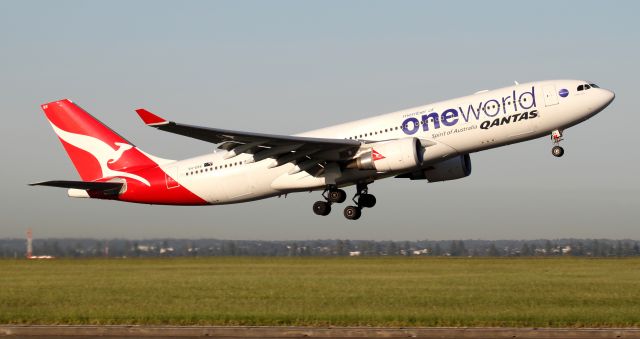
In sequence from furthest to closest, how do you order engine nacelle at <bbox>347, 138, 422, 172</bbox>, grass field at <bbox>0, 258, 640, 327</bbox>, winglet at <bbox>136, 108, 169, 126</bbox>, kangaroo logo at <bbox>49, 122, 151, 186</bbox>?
kangaroo logo at <bbox>49, 122, 151, 186</bbox>, engine nacelle at <bbox>347, 138, 422, 172</bbox>, winglet at <bbox>136, 108, 169, 126</bbox>, grass field at <bbox>0, 258, 640, 327</bbox>

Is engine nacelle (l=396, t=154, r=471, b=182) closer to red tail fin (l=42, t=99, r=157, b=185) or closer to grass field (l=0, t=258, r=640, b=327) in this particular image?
grass field (l=0, t=258, r=640, b=327)

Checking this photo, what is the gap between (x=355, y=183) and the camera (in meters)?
40.4

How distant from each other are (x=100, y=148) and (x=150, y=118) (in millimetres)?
14220

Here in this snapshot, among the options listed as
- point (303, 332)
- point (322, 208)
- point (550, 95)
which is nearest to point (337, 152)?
point (322, 208)

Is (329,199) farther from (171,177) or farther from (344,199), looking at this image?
(171,177)

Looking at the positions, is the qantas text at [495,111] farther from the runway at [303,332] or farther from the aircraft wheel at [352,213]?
the runway at [303,332]

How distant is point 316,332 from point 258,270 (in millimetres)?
23210

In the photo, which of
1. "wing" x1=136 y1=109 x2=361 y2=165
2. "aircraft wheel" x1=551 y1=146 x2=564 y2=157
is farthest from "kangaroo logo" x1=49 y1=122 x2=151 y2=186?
"aircraft wheel" x1=551 y1=146 x2=564 y2=157

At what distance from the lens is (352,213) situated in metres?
42.0

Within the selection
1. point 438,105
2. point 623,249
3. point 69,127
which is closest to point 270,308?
point 438,105

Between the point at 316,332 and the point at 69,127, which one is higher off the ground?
the point at 69,127

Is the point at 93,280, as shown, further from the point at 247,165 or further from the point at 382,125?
the point at 382,125

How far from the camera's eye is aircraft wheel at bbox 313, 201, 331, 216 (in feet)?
138

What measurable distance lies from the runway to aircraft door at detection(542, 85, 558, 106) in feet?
58.6
